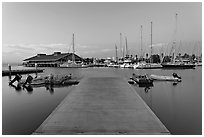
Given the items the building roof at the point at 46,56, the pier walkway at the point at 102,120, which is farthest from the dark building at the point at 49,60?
the pier walkway at the point at 102,120

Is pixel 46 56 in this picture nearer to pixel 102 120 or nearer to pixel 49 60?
pixel 49 60

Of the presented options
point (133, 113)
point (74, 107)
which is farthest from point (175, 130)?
point (74, 107)

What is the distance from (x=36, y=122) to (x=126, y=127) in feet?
17.0

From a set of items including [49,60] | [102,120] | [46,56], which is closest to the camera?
[102,120]

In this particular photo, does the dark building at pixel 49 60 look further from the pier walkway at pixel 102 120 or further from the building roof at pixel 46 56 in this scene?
the pier walkway at pixel 102 120

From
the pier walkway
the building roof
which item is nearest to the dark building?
the building roof

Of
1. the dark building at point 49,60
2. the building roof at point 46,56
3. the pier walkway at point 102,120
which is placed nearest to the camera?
the pier walkway at point 102,120

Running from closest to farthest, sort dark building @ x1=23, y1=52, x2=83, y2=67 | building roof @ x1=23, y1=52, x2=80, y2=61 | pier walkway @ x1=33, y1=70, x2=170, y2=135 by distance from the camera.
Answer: pier walkway @ x1=33, y1=70, x2=170, y2=135, dark building @ x1=23, y1=52, x2=83, y2=67, building roof @ x1=23, y1=52, x2=80, y2=61

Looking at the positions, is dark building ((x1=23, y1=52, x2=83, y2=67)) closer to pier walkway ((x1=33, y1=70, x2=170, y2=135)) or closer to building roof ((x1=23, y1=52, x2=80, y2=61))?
building roof ((x1=23, y1=52, x2=80, y2=61))

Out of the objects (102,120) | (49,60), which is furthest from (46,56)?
(102,120)

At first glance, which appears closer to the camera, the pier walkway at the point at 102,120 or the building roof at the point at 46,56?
the pier walkway at the point at 102,120

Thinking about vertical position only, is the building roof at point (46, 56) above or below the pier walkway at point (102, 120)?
above

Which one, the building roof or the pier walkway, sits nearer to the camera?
the pier walkway

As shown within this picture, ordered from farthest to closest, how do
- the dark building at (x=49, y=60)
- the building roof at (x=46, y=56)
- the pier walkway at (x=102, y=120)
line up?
the building roof at (x=46, y=56) → the dark building at (x=49, y=60) → the pier walkway at (x=102, y=120)
